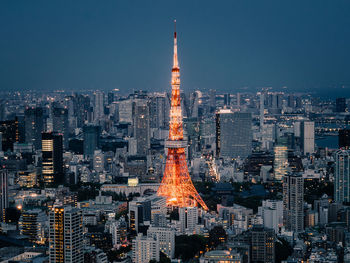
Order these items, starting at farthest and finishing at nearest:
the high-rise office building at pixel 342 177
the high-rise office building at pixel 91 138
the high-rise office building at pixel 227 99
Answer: the high-rise office building at pixel 227 99 < the high-rise office building at pixel 91 138 < the high-rise office building at pixel 342 177

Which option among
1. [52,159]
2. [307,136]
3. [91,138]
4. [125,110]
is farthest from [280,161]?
[125,110]

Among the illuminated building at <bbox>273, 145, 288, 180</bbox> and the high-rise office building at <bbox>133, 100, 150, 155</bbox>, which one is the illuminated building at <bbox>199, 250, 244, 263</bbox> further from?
the high-rise office building at <bbox>133, 100, 150, 155</bbox>

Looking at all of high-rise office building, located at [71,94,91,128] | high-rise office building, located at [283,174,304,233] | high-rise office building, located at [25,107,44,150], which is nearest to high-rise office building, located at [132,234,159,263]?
high-rise office building, located at [283,174,304,233]

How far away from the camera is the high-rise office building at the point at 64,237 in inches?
378

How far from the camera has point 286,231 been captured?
12.9 m

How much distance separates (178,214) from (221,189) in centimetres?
282

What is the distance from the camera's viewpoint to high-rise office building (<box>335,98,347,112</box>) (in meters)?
26.1

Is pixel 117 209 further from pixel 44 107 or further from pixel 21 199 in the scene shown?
pixel 44 107

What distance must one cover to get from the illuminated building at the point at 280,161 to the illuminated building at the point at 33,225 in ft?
29.9

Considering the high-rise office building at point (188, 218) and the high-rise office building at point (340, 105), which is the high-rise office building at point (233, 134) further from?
the high-rise office building at point (188, 218)

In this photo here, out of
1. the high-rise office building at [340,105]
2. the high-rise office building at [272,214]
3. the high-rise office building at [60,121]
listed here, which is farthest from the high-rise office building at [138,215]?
the high-rise office building at [60,121]

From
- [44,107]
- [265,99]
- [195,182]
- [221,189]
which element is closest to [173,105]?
[221,189]

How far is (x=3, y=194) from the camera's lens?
14.7 meters

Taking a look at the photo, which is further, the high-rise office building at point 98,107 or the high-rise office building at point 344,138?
the high-rise office building at point 98,107
